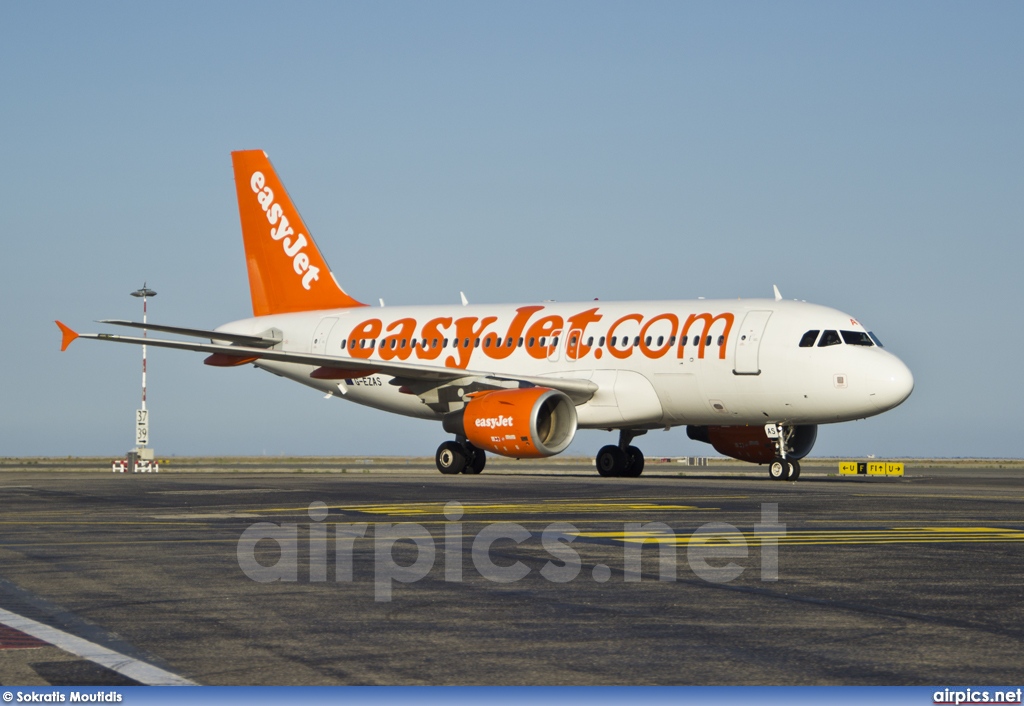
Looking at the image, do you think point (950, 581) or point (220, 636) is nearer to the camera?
point (220, 636)

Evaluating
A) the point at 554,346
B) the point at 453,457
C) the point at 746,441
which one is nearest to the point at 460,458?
the point at 453,457

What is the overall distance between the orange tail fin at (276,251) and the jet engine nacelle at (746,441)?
1168 centimetres

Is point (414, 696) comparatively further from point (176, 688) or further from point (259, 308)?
point (259, 308)

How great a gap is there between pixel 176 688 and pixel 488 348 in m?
28.7

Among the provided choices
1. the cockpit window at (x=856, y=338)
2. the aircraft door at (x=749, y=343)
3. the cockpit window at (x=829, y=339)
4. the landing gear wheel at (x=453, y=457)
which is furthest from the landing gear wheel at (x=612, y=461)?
the cockpit window at (x=856, y=338)

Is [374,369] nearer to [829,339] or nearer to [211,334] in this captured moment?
[211,334]

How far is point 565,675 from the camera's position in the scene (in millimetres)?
6312

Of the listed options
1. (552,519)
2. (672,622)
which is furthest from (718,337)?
(672,622)

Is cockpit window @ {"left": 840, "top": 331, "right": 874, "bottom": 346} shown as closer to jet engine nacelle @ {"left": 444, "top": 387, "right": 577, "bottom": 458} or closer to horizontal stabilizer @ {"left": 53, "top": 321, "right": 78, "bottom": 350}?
jet engine nacelle @ {"left": 444, "top": 387, "right": 577, "bottom": 458}

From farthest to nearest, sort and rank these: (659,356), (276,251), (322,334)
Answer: (276,251)
(322,334)
(659,356)

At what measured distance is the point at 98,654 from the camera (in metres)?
6.91

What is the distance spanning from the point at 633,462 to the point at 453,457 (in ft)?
15.1

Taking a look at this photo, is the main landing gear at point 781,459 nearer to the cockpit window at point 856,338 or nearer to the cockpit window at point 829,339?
the cockpit window at point 829,339
